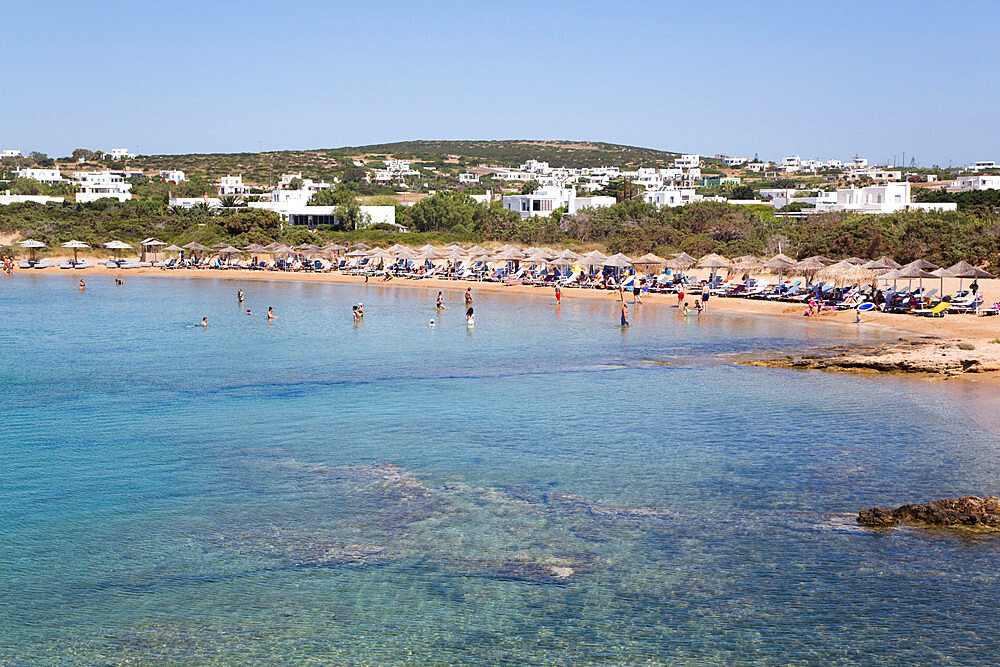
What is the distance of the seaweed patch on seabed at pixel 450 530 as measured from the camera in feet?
35.7

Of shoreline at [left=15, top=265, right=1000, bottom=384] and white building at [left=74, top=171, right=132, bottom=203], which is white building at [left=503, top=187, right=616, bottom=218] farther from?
white building at [left=74, top=171, right=132, bottom=203]

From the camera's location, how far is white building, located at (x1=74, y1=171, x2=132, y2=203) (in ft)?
329

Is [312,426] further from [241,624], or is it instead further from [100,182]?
[100,182]

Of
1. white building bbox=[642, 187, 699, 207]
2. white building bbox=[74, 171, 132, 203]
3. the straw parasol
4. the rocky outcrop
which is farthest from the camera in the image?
white building bbox=[74, 171, 132, 203]

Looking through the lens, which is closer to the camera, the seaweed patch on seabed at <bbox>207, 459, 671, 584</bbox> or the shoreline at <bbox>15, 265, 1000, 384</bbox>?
the seaweed patch on seabed at <bbox>207, 459, 671, 584</bbox>

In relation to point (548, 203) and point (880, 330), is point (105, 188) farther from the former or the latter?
point (880, 330)

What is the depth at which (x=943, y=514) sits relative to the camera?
12.0 metres

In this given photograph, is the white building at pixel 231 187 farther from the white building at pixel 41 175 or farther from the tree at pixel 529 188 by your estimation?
the tree at pixel 529 188

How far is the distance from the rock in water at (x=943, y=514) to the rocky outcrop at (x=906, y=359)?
1053 centimetres

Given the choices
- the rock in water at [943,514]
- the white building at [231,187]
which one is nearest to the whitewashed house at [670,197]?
the white building at [231,187]

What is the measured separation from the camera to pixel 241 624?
9.38m

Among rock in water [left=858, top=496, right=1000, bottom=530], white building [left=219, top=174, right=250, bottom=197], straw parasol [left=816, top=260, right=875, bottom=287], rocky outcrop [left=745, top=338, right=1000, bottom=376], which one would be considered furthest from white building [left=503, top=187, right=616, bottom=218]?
rock in water [left=858, top=496, right=1000, bottom=530]

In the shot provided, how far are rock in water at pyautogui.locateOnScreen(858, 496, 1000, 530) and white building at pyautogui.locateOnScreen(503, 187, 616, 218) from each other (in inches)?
2543

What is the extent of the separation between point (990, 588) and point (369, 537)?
726 cm
